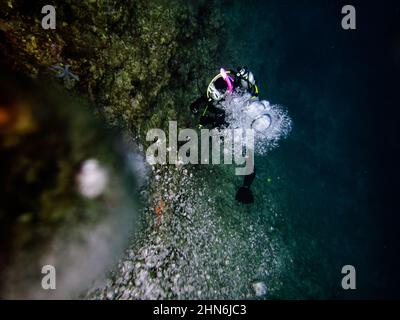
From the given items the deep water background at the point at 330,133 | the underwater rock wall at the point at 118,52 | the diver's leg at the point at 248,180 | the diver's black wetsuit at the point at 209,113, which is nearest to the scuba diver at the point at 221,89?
the diver's black wetsuit at the point at 209,113

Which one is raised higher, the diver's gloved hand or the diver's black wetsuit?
the diver's black wetsuit

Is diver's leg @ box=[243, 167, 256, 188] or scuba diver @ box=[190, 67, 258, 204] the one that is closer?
scuba diver @ box=[190, 67, 258, 204]

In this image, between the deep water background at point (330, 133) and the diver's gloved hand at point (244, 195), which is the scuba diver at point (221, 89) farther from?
the deep water background at point (330, 133)

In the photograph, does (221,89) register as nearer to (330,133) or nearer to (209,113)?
(209,113)

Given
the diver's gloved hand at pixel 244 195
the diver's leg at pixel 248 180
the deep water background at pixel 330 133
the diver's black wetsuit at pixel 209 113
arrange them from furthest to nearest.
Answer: the deep water background at pixel 330 133 → the diver's leg at pixel 248 180 → the diver's gloved hand at pixel 244 195 → the diver's black wetsuit at pixel 209 113

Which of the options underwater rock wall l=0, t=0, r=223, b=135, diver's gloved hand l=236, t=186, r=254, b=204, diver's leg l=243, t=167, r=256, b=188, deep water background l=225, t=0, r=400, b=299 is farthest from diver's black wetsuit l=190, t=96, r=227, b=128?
deep water background l=225, t=0, r=400, b=299

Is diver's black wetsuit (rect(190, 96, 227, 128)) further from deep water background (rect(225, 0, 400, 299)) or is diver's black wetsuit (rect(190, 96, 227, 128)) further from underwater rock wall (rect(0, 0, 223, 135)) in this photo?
deep water background (rect(225, 0, 400, 299))
